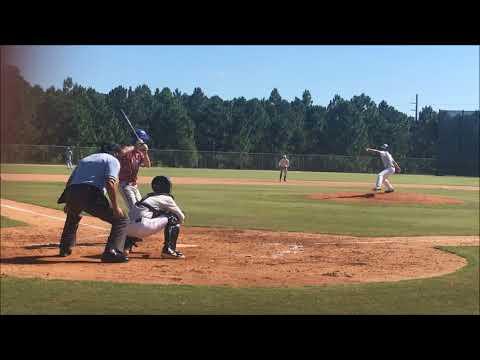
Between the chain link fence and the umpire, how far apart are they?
1.01 feet

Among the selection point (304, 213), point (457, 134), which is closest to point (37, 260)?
point (304, 213)

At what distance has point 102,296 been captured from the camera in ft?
18.6

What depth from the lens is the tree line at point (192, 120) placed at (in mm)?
5988

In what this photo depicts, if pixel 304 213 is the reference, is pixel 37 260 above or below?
above

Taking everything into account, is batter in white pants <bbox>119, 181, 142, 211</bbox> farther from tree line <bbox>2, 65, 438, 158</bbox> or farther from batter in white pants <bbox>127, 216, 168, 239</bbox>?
tree line <bbox>2, 65, 438, 158</bbox>

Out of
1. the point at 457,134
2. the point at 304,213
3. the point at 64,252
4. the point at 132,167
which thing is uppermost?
the point at 457,134

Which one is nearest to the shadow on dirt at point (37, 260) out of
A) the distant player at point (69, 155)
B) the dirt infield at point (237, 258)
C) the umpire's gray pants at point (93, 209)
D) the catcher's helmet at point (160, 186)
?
the dirt infield at point (237, 258)

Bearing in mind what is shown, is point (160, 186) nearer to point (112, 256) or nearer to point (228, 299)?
point (112, 256)

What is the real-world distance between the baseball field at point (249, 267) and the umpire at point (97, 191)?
1.66ft

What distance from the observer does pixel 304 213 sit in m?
14.6

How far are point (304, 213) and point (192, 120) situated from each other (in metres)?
5.18

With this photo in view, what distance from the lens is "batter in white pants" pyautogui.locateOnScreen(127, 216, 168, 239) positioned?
7.13 metres

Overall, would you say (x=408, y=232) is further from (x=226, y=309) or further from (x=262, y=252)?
(x=226, y=309)

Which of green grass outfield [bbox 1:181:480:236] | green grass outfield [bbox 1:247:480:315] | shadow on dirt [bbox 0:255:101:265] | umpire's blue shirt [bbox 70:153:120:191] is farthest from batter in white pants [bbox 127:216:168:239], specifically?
green grass outfield [bbox 1:181:480:236]
